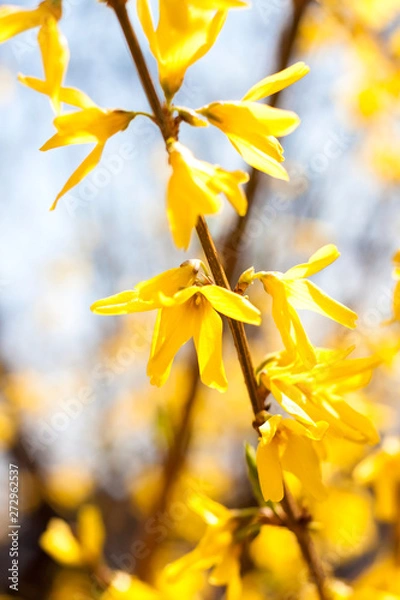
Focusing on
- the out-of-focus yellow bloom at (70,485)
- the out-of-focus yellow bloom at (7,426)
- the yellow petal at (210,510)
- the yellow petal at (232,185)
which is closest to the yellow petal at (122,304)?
the yellow petal at (232,185)

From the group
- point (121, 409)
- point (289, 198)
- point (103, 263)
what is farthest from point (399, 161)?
point (121, 409)

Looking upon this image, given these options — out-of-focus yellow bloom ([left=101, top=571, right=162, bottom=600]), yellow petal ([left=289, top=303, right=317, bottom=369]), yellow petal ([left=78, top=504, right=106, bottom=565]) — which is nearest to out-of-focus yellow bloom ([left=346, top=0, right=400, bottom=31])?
yellow petal ([left=289, top=303, right=317, bottom=369])

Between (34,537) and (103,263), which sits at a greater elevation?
(103,263)

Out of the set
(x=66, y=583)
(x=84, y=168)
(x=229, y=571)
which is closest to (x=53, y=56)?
(x=84, y=168)

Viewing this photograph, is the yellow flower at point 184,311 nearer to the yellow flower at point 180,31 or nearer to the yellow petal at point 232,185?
the yellow petal at point 232,185

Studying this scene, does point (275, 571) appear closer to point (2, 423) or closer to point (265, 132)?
point (2, 423)
